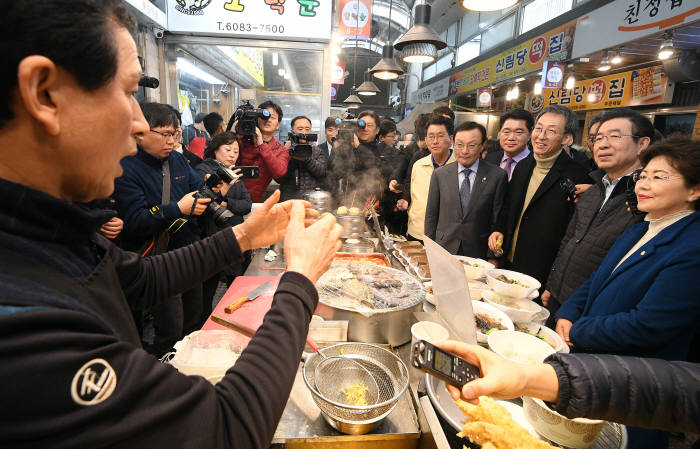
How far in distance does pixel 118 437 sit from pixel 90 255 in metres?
0.46

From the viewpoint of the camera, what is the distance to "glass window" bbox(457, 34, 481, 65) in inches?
467

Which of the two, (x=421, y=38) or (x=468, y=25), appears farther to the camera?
(x=468, y=25)

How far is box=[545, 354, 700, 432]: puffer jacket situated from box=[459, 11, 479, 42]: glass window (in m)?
13.3

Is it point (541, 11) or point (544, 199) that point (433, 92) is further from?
point (544, 199)

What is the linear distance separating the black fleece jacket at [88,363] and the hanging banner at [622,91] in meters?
8.64

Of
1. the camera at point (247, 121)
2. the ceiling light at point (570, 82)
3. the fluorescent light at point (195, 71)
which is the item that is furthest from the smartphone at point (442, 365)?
the ceiling light at point (570, 82)

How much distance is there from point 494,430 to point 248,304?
146 centimetres

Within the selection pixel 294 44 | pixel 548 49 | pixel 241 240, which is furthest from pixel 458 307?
pixel 548 49

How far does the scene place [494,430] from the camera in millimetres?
967

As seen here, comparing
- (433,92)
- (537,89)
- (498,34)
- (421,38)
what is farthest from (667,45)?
(433,92)

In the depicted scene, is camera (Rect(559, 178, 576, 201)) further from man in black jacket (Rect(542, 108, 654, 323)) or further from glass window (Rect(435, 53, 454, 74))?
glass window (Rect(435, 53, 454, 74))

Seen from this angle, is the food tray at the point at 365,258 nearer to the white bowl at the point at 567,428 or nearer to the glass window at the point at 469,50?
the white bowl at the point at 567,428

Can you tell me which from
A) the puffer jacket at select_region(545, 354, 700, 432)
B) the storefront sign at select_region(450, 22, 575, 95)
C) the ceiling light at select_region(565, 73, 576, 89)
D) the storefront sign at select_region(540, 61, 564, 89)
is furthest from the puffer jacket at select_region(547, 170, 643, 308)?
the ceiling light at select_region(565, 73, 576, 89)

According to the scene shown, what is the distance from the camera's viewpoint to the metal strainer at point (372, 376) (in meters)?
1.09
